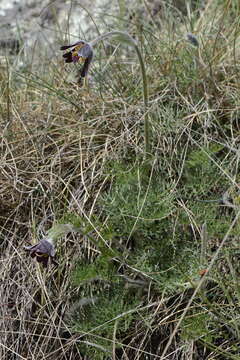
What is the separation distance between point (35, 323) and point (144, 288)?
0.32 metres

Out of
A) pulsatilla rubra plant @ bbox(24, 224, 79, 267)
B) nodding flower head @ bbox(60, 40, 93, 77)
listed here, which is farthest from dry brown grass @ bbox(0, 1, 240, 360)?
nodding flower head @ bbox(60, 40, 93, 77)

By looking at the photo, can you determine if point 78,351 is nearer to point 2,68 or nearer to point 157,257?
point 157,257

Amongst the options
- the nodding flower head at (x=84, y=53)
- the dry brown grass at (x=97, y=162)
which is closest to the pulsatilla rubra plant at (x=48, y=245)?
the dry brown grass at (x=97, y=162)

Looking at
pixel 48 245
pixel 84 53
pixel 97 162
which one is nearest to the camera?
pixel 48 245

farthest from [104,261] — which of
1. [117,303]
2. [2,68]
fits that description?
[2,68]

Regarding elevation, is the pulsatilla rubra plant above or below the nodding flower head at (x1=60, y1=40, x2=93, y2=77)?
below

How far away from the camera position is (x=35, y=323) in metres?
1.69

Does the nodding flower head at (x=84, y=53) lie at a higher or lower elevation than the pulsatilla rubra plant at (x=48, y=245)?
higher

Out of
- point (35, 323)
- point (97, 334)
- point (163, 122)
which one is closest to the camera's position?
point (97, 334)

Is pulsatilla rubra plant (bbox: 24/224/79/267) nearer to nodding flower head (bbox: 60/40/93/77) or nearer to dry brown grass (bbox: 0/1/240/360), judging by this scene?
dry brown grass (bbox: 0/1/240/360)

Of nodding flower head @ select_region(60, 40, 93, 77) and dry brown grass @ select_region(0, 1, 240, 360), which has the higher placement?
nodding flower head @ select_region(60, 40, 93, 77)

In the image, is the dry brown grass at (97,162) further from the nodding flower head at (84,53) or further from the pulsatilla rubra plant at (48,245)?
Answer: the nodding flower head at (84,53)

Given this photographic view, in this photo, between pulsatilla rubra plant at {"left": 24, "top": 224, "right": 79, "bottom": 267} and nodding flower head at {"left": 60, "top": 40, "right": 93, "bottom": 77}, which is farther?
nodding flower head at {"left": 60, "top": 40, "right": 93, "bottom": 77}

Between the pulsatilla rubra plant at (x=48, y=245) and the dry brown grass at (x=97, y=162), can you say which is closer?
the pulsatilla rubra plant at (x=48, y=245)
